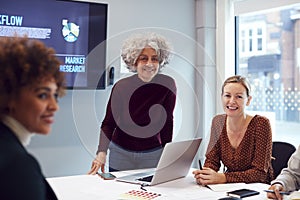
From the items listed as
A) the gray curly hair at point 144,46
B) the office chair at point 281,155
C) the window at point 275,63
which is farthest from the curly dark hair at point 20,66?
the window at point 275,63

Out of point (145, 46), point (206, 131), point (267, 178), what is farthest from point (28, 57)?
point (206, 131)

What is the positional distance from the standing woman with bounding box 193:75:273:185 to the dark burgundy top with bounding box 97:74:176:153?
285 mm

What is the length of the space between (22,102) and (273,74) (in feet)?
9.09

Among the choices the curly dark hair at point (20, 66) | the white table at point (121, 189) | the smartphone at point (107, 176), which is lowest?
the white table at point (121, 189)

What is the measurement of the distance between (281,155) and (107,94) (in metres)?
1.39

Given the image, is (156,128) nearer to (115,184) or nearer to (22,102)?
(115,184)

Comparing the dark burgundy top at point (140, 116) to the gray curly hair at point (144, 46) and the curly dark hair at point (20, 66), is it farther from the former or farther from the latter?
the curly dark hair at point (20, 66)

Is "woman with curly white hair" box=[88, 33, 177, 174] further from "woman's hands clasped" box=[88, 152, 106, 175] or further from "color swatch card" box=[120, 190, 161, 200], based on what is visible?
"color swatch card" box=[120, 190, 161, 200]

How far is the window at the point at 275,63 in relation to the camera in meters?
2.95

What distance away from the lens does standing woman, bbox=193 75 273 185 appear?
188 cm

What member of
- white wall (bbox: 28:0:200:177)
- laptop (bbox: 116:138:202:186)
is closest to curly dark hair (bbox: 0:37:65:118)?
laptop (bbox: 116:138:202:186)

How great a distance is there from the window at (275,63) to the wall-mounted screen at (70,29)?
49.6 inches

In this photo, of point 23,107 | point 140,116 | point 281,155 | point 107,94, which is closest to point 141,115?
point 140,116

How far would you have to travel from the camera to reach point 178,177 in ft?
6.28
